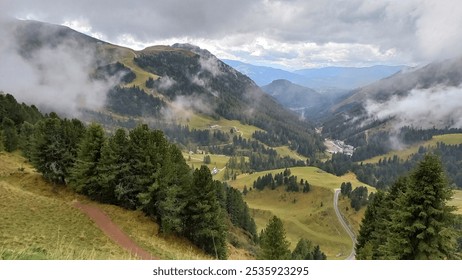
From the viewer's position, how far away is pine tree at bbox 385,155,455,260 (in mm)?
22578

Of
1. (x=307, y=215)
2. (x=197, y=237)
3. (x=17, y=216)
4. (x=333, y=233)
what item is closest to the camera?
(x=17, y=216)

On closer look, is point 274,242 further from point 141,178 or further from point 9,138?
point 9,138

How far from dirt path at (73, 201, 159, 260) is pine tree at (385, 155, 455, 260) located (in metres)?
18.2

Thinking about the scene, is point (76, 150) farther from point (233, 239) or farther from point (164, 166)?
point (233, 239)

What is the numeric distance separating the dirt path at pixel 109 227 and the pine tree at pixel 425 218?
18.2 m

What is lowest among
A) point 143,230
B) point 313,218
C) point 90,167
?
point 313,218

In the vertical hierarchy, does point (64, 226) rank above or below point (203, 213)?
above

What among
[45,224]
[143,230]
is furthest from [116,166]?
[45,224]

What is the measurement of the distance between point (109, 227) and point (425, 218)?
25548 mm

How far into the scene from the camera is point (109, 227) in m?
31.1

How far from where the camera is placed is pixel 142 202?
36.2 meters

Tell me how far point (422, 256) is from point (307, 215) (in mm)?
151822

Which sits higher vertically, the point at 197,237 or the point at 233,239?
the point at 197,237
